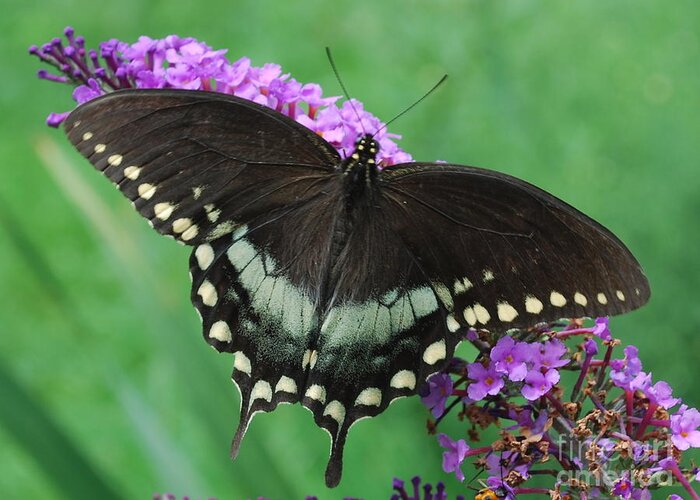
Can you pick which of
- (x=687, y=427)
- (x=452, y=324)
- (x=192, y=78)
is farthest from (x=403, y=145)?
(x=687, y=427)

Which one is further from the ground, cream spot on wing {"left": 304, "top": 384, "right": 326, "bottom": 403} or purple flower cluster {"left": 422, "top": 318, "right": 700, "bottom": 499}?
purple flower cluster {"left": 422, "top": 318, "right": 700, "bottom": 499}

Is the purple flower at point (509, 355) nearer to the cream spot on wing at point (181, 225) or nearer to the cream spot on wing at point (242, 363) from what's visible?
the cream spot on wing at point (242, 363)

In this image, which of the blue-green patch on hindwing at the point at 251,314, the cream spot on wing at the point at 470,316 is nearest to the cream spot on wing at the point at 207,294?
the blue-green patch on hindwing at the point at 251,314

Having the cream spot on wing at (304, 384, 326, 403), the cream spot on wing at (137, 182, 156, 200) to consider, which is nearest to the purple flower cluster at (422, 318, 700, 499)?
the cream spot on wing at (304, 384, 326, 403)

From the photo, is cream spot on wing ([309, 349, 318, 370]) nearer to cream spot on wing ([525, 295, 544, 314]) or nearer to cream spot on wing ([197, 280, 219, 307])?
cream spot on wing ([197, 280, 219, 307])

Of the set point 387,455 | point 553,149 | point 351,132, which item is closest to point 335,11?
point 553,149

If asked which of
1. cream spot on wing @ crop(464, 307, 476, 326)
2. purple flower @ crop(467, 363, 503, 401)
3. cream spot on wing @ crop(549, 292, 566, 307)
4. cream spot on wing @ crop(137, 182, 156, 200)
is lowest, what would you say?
purple flower @ crop(467, 363, 503, 401)
